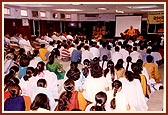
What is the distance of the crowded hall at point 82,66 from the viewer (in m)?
3.01

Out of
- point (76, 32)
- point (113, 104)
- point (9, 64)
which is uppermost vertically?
point (76, 32)

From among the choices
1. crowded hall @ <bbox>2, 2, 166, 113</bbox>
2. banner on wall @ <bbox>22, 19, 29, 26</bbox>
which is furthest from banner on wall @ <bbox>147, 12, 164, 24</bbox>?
banner on wall @ <bbox>22, 19, 29, 26</bbox>

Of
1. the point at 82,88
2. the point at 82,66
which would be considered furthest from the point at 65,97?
the point at 82,66

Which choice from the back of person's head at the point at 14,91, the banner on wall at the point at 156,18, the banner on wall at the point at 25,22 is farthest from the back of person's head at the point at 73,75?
the banner on wall at the point at 156,18

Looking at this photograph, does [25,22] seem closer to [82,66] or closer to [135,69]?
[82,66]

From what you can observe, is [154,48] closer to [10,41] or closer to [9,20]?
[10,41]

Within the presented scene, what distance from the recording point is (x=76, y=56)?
7105mm

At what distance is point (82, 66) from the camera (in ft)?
22.6

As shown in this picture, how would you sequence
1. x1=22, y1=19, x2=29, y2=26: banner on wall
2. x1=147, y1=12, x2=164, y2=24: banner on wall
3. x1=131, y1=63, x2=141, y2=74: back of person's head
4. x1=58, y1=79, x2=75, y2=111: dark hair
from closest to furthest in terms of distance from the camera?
1. x1=58, y1=79, x2=75, y2=111: dark hair
2. x1=131, y1=63, x2=141, y2=74: back of person's head
3. x1=22, y1=19, x2=29, y2=26: banner on wall
4. x1=147, y1=12, x2=164, y2=24: banner on wall

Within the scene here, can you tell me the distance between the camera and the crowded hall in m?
3.01

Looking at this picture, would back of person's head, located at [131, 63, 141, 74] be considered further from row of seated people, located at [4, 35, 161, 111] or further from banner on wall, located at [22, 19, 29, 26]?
banner on wall, located at [22, 19, 29, 26]

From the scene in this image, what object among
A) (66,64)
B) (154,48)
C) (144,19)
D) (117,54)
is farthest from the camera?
(144,19)

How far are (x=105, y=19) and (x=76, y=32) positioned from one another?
5.47ft

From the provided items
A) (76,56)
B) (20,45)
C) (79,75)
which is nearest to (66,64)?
(76,56)
